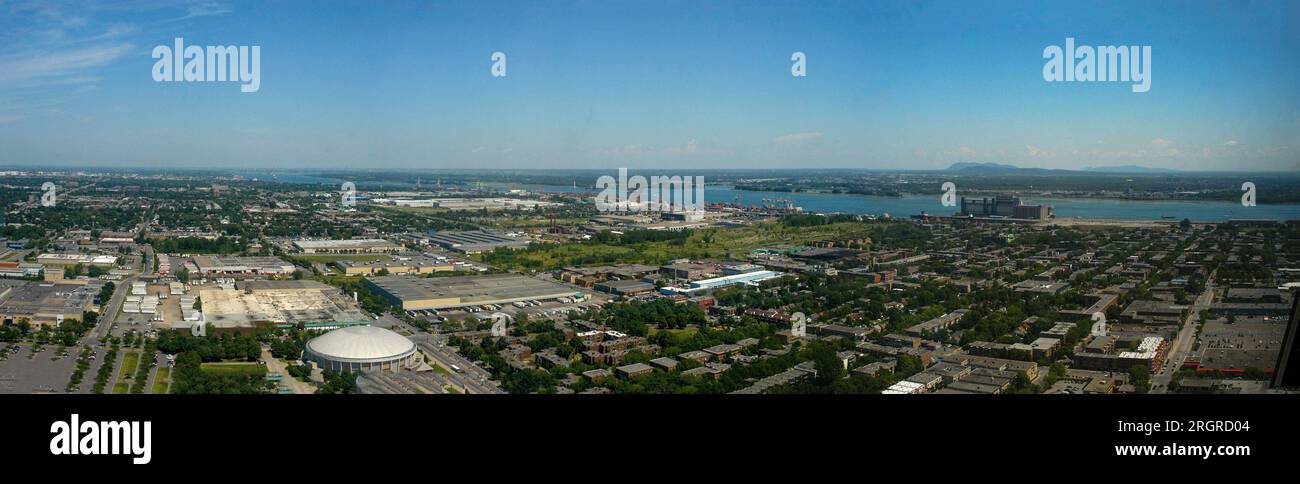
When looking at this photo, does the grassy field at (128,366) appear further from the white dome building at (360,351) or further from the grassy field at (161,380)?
the white dome building at (360,351)

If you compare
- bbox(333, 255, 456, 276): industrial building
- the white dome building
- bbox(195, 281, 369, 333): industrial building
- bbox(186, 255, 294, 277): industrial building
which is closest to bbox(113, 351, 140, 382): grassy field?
bbox(195, 281, 369, 333): industrial building

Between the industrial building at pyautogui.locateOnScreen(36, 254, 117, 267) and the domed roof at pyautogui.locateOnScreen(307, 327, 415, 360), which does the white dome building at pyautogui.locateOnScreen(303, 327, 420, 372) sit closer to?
the domed roof at pyautogui.locateOnScreen(307, 327, 415, 360)

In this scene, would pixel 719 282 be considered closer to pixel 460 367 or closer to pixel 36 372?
pixel 460 367

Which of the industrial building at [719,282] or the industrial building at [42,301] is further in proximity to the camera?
the industrial building at [719,282]

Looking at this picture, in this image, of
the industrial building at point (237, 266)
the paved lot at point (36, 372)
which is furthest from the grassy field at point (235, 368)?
the industrial building at point (237, 266)

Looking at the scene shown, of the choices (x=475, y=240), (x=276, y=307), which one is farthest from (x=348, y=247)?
(x=276, y=307)
